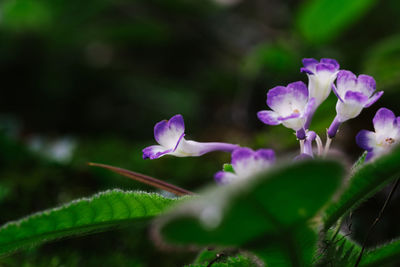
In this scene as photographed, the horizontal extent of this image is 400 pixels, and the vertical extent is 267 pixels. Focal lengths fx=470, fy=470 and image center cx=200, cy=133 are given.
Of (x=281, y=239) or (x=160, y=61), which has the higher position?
(x=160, y=61)

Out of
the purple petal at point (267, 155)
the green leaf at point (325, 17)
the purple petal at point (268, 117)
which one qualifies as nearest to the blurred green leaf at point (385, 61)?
the green leaf at point (325, 17)

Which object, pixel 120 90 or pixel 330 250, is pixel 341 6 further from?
pixel 330 250

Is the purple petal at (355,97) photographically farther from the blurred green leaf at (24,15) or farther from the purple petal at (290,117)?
the blurred green leaf at (24,15)

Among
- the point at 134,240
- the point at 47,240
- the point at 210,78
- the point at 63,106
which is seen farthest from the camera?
the point at 210,78

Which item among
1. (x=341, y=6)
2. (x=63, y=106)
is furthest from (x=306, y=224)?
(x=63, y=106)

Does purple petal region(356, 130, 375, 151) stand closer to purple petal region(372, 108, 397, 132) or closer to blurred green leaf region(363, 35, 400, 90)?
purple petal region(372, 108, 397, 132)

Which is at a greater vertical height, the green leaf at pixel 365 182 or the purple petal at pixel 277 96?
the purple petal at pixel 277 96
